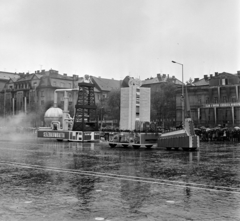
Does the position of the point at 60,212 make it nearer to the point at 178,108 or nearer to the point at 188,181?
the point at 188,181

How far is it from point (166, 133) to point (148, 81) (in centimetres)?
7088

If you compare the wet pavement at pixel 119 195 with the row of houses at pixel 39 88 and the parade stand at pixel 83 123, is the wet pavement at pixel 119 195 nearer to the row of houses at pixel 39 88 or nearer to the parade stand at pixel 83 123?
the parade stand at pixel 83 123

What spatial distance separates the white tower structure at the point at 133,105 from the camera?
3431 centimetres

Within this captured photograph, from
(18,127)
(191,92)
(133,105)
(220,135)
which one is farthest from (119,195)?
(191,92)

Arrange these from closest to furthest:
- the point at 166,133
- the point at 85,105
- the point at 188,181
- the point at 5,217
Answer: the point at 5,217 → the point at 188,181 → the point at 166,133 → the point at 85,105

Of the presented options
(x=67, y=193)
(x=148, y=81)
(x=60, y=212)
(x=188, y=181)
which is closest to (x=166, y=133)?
(x=188, y=181)

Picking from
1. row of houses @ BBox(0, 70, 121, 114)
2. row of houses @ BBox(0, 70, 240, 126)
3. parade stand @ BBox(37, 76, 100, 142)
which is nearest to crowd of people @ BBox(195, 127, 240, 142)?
parade stand @ BBox(37, 76, 100, 142)

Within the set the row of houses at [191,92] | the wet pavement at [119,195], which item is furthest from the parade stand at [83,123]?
the wet pavement at [119,195]

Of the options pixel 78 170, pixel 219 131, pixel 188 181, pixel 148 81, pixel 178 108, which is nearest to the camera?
pixel 188 181

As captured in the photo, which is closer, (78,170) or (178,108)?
(78,170)

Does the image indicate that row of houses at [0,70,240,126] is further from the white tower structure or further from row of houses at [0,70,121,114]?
the white tower structure

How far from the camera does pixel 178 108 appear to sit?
8506cm

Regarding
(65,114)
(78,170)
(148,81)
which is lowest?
(78,170)

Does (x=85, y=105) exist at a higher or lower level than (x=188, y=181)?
higher
